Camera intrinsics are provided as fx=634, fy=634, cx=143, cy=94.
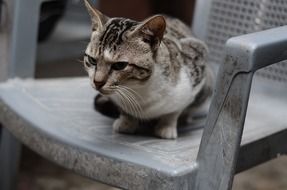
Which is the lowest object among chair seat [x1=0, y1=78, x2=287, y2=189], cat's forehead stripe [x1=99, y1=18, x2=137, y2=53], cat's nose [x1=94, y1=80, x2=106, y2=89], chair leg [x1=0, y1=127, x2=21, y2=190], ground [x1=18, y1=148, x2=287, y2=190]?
ground [x1=18, y1=148, x2=287, y2=190]

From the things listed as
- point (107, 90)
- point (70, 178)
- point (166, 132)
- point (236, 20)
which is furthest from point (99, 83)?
point (70, 178)

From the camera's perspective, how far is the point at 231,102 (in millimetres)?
1072

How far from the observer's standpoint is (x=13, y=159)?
1.60 metres

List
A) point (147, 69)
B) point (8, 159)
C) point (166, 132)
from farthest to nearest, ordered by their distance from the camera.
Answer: point (8, 159), point (166, 132), point (147, 69)

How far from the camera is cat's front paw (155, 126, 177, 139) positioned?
134 centimetres

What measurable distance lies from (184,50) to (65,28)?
60 centimetres

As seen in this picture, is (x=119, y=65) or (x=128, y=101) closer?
(x=119, y=65)

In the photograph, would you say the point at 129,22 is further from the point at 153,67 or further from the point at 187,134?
the point at 187,134

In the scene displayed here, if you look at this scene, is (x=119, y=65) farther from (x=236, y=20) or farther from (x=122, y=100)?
(x=236, y=20)

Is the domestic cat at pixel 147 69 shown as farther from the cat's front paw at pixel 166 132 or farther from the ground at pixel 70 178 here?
the ground at pixel 70 178

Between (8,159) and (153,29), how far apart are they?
2.11ft

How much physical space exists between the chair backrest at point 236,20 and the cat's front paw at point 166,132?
38 centimetres

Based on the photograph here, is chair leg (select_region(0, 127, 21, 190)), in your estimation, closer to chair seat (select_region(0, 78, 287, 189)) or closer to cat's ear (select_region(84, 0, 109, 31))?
chair seat (select_region(0, 78, 287, 189))

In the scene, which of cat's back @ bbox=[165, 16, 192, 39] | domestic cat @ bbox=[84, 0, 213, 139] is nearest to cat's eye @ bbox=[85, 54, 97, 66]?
domestic cat @ bbox=[84, 0, 213, 139]
